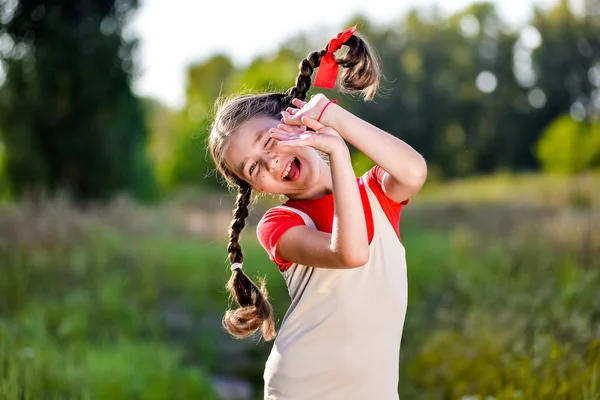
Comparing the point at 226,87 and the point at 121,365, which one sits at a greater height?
the point at 226,87

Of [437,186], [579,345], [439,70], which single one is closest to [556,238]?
[579,345]

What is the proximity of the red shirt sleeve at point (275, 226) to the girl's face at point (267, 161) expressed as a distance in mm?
63

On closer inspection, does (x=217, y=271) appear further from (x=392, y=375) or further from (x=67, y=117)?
(x=392, y=375)

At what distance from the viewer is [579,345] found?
416 centimetres

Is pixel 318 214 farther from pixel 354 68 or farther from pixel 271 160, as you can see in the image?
pixel 354 68

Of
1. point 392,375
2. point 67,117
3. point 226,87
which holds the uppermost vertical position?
point 226,87

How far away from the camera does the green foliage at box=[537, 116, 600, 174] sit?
18.9 m

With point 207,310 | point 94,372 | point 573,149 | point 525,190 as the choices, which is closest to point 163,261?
point 207,310

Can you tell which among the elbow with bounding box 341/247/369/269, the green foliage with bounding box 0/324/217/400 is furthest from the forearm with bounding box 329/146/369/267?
the green foliage with bounding box 0/324/217/400

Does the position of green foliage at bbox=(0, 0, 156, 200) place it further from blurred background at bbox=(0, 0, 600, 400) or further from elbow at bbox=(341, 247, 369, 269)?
elbow at bbox=(341, 247, 369, 269)

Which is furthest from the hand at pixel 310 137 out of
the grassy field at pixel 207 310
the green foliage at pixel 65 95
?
the green foliage at pixel 65 95

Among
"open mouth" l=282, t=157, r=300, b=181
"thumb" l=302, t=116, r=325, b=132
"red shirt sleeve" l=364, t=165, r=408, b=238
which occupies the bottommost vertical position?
"red shirt sleeve" l=364, t=165, r=408, b=238

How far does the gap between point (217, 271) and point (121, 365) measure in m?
2.86

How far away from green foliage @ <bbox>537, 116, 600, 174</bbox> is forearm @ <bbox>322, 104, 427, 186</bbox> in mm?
17652
